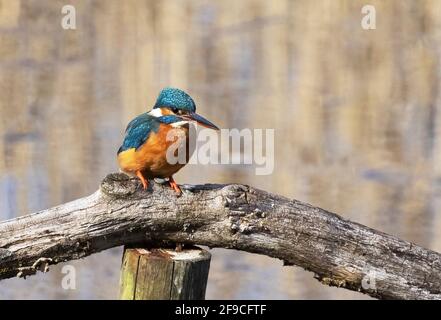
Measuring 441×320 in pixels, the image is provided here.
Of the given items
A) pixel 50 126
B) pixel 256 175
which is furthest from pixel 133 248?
pixel 50 126

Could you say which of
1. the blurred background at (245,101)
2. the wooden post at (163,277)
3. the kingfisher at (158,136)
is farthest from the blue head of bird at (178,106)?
the blurred background at (245,101)

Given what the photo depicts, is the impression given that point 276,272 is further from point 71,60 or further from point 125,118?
point 71,60

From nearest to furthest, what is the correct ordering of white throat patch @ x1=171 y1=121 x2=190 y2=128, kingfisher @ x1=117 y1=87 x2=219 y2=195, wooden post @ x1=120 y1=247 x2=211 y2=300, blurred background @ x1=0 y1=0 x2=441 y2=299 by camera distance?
wooden post @ x1=120 y1=247 x2=211 y2=300 → kingfisher @ x1=117 y1=87 x2=219 y2=195 → white throat patch @ x1=171 y1=121 x2=190 y2=128 → blurred background @ x1=0 y1=0 x2=441 y2=299

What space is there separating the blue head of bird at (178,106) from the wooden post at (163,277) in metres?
0.73

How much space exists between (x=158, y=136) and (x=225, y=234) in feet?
1.90

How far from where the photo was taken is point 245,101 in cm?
948

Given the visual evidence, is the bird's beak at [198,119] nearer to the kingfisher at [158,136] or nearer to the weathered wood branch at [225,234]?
the kingfisher at [158,136]

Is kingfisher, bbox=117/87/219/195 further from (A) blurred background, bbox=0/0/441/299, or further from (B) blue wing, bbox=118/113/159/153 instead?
(A) blurred background, bbox=0/0/441/299

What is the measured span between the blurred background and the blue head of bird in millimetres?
2830

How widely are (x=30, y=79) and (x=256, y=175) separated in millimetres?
3185

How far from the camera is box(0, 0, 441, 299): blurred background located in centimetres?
724

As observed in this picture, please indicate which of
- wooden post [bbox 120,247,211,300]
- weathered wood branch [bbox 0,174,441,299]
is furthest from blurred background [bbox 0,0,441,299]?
wooden post [bbox 120,247,211,300]

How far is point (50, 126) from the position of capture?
346 inches

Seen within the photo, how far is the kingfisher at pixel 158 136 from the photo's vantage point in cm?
374
